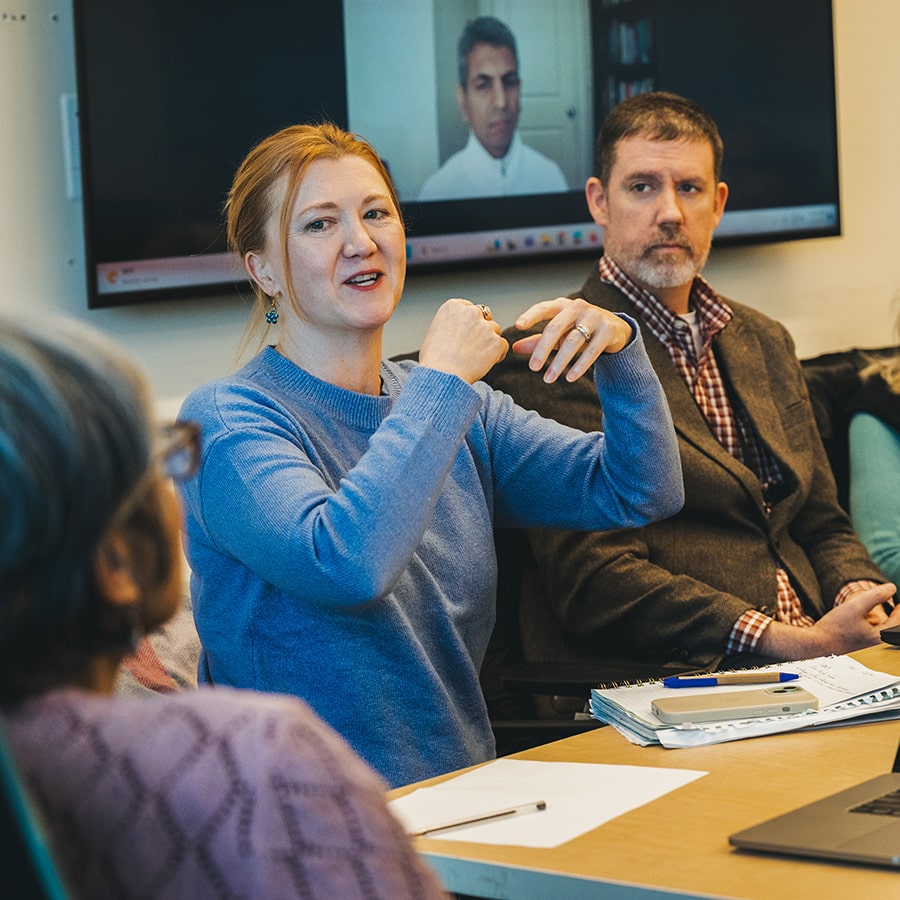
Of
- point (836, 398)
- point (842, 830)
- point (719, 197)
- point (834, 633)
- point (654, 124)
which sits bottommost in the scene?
point (834, 633)

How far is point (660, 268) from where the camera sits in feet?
8.57

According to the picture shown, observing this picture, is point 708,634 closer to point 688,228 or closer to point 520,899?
point 688,228

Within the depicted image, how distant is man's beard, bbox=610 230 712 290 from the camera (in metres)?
2.61

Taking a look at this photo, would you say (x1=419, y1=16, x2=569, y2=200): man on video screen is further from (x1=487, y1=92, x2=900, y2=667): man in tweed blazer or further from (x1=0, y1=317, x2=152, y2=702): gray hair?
(x1=0, y1=317, x2=152, y2=702): gray hair

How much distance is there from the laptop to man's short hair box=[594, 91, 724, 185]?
1613 millimetres

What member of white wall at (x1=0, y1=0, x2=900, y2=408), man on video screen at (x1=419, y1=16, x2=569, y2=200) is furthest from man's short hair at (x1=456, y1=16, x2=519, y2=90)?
white wall at (x1=0, y1=0, x2=900, y2=408)

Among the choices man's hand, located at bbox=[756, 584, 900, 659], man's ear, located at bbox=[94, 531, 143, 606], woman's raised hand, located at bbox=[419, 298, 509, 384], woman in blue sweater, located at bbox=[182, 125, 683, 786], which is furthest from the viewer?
man's hand, located at bbox=[756, 584, 900, 659]

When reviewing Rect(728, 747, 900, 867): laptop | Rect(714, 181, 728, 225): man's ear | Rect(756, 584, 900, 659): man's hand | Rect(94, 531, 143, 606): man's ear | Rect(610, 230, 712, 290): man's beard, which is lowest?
Rect(756, 584, 900, 659): man's hand

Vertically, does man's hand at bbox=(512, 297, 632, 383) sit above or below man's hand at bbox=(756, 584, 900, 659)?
above

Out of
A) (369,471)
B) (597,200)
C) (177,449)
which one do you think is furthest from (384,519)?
(597,200)

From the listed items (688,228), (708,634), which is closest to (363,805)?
(708,634)

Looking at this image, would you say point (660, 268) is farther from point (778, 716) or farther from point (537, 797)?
point (537, 797)

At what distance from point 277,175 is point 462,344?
0.38 meters

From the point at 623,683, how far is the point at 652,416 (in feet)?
1.19
